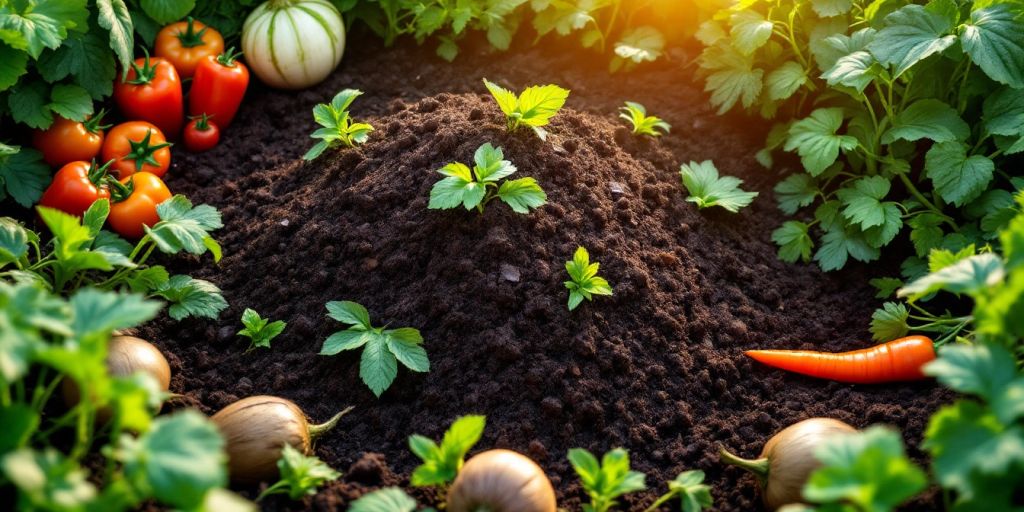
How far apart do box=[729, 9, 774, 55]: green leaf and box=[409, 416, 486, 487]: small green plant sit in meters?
2.00

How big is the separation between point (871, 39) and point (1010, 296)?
164cm

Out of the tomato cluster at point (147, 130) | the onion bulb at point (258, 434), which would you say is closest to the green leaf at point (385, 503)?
the onion bulb at point (258, 434)

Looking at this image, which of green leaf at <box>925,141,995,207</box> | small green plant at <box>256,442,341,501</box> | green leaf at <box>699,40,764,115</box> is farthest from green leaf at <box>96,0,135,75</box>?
green leaf at <box>925,141,995,207</box>

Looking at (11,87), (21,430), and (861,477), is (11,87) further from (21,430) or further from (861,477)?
(861,477)

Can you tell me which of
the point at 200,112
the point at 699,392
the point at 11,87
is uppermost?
the point at 11,87

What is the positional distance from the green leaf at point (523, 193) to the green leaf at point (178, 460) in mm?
1398

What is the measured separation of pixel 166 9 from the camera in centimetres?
387

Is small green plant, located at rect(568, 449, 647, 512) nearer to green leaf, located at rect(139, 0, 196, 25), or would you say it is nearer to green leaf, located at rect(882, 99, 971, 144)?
green leaf, located at rect(882, 99, 971, 144)

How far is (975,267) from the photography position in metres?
2.26

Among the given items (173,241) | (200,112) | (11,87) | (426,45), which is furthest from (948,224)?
(11,87)

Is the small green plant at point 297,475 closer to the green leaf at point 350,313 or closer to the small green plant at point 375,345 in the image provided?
the small green plant at point 375,345

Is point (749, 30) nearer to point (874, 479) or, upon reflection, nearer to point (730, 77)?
point (730, 77)

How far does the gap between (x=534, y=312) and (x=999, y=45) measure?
5.96ft

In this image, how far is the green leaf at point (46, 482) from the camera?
1.78 m
